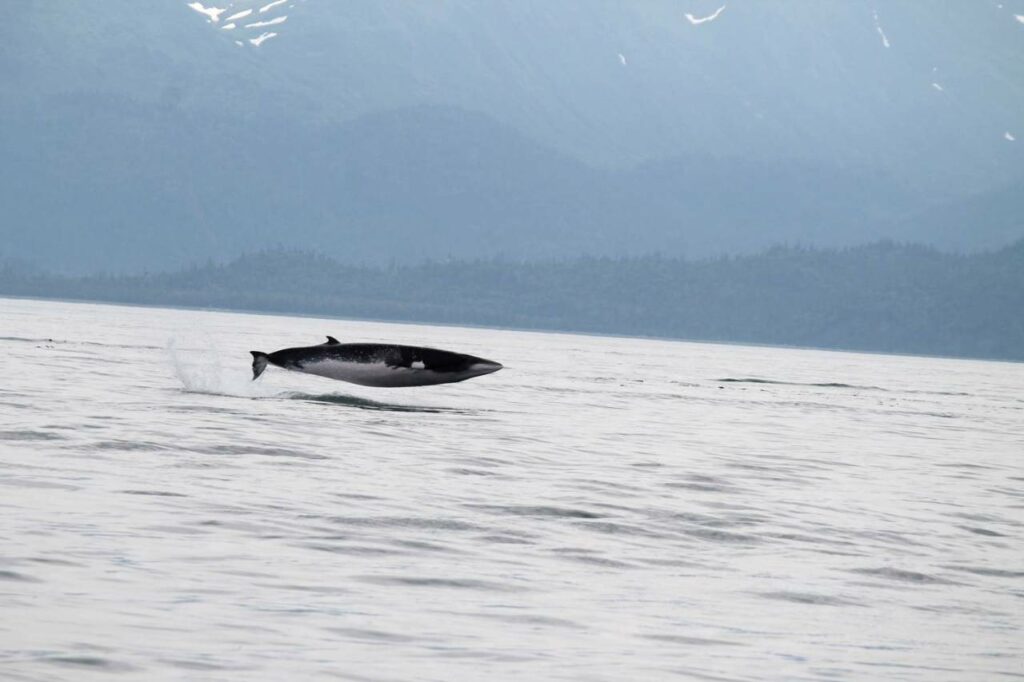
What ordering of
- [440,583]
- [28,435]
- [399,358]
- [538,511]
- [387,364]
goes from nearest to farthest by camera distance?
[440,583]
[538,511]
[28,435]
[399,358]
[387,364]

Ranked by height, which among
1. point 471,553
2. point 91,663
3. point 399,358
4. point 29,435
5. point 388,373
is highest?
point 399,358

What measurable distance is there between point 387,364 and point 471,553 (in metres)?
21.9

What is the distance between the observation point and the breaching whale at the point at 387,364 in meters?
37.8

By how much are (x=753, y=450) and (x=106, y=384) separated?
17968mm

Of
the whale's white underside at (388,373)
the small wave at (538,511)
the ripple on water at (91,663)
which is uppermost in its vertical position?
the whale's white underside at (388,373)

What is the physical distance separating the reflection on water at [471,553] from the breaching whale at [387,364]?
5.11 feet

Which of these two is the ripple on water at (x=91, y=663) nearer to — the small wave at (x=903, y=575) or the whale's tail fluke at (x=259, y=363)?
the small wave at (x=903, y=575)

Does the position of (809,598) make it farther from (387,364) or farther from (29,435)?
(387,364)

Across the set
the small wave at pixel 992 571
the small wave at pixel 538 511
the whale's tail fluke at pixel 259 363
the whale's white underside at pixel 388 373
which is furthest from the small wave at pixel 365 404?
the small wave at pixel 992 571

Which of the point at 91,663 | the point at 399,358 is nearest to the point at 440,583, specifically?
the point at 91,663

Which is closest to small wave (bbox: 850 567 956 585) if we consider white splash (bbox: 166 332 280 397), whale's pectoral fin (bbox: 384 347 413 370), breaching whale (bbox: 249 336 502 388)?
breaching whale (bbox: 249 336 502 388)

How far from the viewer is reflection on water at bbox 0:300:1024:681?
12367 millimetres

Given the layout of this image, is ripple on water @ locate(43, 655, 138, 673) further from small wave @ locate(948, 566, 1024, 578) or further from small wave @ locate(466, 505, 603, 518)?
small wave @ locate(948, 566, 1024, 578)

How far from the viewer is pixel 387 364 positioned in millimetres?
38750
